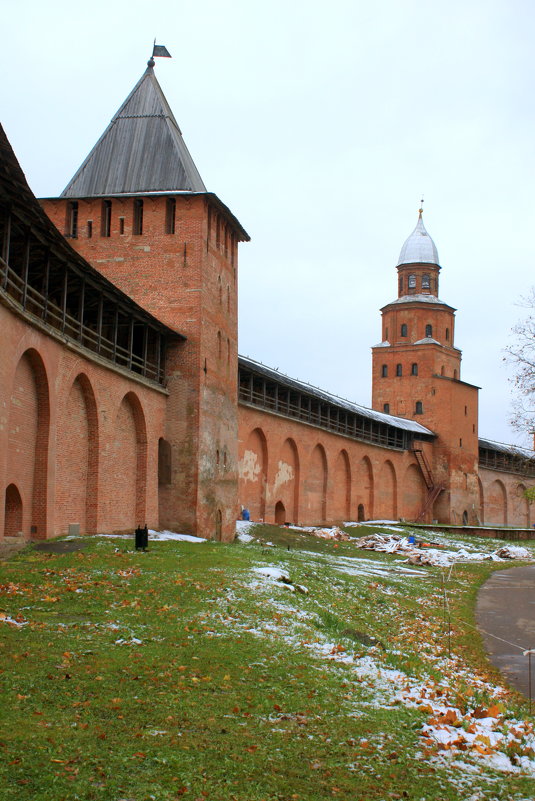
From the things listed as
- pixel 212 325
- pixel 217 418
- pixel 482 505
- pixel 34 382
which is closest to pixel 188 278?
pixel 212 325

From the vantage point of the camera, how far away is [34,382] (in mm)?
17766

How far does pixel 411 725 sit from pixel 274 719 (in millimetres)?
1089

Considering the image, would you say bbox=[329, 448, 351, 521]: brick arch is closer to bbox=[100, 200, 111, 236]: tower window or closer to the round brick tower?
the round brick tower

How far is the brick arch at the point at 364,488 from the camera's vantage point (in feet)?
152

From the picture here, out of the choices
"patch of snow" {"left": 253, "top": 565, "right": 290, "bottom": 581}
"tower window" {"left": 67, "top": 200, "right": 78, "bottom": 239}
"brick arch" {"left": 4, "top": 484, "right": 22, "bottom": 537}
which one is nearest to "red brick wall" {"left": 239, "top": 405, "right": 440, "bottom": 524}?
"tower window" {"left": 67, "top": 200, "right": 78, "bottom": 239}

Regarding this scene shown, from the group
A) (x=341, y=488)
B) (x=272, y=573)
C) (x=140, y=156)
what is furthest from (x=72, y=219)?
(x=341, y=488)

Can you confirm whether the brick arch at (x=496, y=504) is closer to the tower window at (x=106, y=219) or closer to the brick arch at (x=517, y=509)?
the brick arch at (x=517, y=509)

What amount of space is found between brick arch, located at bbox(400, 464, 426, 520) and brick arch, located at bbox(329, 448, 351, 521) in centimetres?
744

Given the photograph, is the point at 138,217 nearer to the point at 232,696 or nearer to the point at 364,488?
the point at 232,696

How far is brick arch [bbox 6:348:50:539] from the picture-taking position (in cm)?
1684

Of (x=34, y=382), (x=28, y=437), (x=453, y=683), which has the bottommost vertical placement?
(x=453, y=683)

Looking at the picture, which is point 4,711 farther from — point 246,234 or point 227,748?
point 246,234

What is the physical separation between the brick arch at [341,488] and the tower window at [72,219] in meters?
20.8

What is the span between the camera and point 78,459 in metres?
20.3
